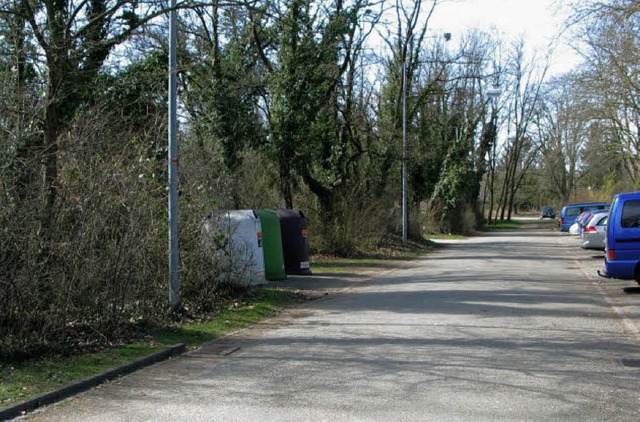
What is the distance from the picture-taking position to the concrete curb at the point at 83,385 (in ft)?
19.2

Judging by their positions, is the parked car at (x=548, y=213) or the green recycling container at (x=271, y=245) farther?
the parked car at (x=548, y=213)

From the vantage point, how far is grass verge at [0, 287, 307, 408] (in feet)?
21.4

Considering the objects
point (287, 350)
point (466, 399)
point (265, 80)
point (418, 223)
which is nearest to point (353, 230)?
point (265, 80)

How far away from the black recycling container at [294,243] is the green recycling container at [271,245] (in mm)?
1589

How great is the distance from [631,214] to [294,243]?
8.40 meters

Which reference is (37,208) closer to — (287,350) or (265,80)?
(287,350)

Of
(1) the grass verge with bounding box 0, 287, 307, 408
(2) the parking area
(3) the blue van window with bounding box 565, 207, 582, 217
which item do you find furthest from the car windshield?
(1) the grass verge with bounding box 0, 287, 307, 408

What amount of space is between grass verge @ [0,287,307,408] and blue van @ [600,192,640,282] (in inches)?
253

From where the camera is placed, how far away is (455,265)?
22.4 m

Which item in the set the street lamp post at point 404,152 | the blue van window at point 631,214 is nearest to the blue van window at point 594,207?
the street lamp post at point 404,152

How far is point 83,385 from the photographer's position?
6.73 metres

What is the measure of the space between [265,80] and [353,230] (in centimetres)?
622

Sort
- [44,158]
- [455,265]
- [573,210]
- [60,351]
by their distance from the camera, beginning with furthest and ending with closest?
[573,210] → [455,265] → [44,158] → [60,351]

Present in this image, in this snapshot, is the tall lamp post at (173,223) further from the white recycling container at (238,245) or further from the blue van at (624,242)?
the blue van at (624,242)
